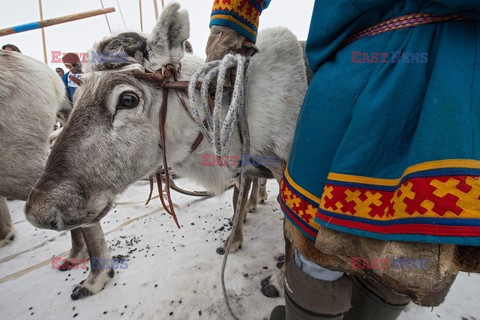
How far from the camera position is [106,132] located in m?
1.08

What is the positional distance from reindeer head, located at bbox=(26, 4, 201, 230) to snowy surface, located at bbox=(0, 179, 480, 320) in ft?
2.07

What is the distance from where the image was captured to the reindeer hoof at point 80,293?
2.00 metres

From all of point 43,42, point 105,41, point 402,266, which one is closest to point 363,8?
point 402,266

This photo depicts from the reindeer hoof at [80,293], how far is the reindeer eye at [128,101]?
203 centimetres

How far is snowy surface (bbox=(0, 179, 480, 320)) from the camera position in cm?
185

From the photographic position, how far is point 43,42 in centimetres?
554

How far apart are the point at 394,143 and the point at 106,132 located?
1253 millimetres

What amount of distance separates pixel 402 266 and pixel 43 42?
833 cm

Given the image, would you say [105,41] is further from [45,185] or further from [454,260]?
[454,260]

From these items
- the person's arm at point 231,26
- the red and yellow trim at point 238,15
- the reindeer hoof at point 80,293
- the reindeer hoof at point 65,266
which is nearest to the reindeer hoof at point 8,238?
the reindeer hoof at point 65,266

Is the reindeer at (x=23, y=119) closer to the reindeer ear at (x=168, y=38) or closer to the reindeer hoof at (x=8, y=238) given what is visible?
the reindeer hoof at (x=8, y=238)

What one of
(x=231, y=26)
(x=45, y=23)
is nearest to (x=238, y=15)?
(x=231, y=26)

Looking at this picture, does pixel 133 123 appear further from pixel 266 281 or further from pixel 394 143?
pixel 266 281

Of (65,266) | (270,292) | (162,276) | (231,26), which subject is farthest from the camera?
(65,266)
